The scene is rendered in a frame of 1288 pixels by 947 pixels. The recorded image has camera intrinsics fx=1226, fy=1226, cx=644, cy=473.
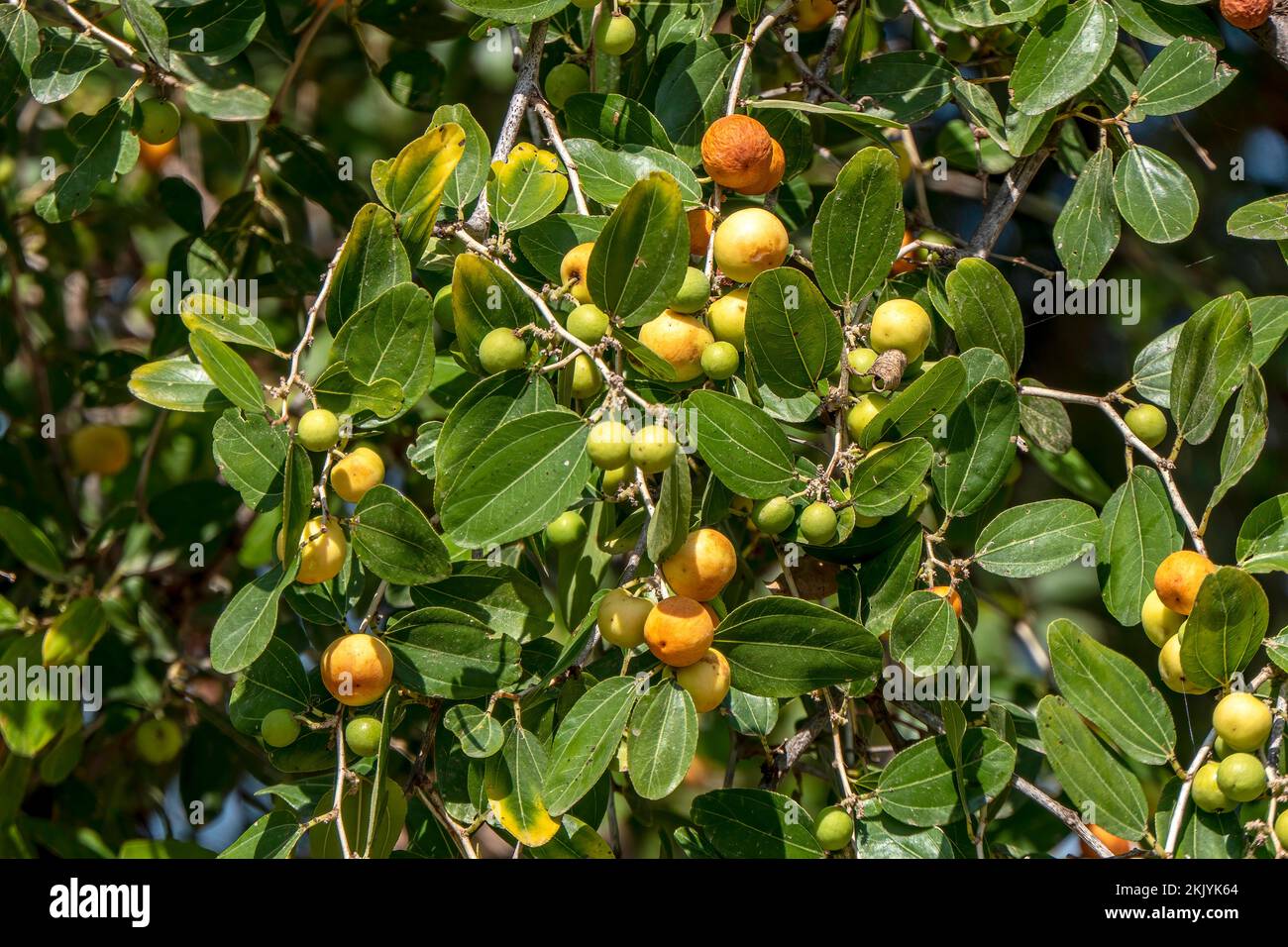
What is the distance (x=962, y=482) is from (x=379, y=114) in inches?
75.4

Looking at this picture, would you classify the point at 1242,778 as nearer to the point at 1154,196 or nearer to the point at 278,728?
the point at 1154,196

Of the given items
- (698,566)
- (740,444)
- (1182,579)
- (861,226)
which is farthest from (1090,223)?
(698,566)

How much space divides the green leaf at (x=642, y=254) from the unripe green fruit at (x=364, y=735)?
0.47m

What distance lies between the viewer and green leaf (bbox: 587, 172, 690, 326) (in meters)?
1.10

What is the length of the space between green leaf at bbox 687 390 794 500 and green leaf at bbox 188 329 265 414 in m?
0.41

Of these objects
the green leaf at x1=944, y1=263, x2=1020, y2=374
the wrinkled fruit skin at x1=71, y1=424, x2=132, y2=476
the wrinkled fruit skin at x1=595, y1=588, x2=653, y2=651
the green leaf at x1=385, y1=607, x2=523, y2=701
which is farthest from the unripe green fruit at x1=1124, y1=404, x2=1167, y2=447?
the wrinkled fruit skin at x1=71, y1=424, x2=132, y2=476

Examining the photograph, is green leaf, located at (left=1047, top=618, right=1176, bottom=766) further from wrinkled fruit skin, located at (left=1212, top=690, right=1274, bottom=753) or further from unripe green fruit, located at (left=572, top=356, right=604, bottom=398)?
unripe green fruit, located at (left=572, top=356, right=604, bottom=398)

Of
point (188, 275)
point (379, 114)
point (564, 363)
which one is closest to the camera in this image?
point (564, 363)

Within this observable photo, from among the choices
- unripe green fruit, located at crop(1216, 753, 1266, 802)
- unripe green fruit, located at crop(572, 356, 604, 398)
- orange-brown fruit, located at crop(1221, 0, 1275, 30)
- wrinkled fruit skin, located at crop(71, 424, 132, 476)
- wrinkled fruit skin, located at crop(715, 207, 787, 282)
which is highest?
orange-brown fruit, located at crop(1221, 0, 1275, 30)

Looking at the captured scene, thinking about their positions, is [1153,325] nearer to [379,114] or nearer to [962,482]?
[962,482]

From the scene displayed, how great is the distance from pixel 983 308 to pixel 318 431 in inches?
28.0

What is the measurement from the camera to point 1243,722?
1136mm
